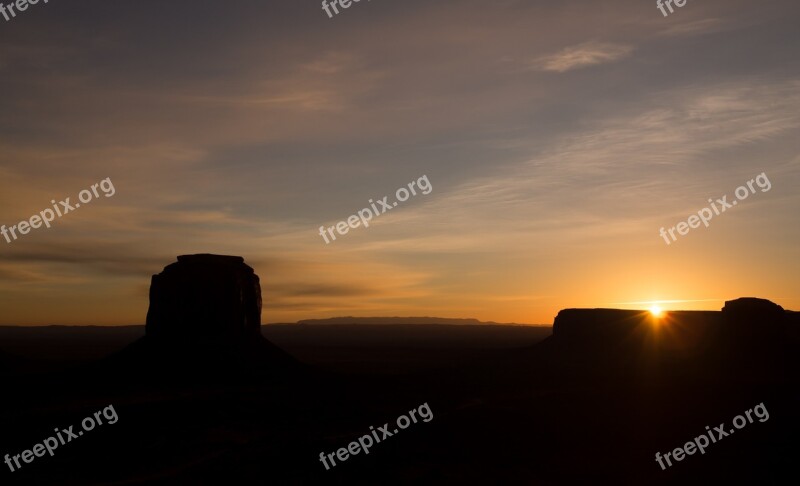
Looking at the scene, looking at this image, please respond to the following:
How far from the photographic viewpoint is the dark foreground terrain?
28.5 m

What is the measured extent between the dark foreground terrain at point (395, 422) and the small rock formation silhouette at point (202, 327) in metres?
0.26

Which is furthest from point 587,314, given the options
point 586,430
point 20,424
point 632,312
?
point 20,424

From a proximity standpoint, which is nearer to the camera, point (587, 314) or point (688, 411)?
point (688, 411)

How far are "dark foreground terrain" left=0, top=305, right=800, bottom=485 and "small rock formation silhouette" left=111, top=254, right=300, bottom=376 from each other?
265 mm

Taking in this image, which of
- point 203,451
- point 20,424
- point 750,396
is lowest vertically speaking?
point 750,396

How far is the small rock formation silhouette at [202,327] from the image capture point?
163ft

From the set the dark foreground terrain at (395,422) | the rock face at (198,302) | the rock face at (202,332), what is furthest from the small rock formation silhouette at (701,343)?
the rock face at (198,302)

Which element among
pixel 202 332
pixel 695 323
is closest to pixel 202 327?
pixel 202 332

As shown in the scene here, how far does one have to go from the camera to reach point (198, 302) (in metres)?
52.7

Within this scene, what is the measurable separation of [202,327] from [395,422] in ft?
68.2

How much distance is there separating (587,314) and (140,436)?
65113 millimetres

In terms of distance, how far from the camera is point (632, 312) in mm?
82438

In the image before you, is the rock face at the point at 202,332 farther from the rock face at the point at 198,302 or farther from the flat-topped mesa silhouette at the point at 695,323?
the flat-topped mesa silhouette at the point at 695,323

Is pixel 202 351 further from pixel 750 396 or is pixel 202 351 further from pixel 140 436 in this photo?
pixel 750 396
